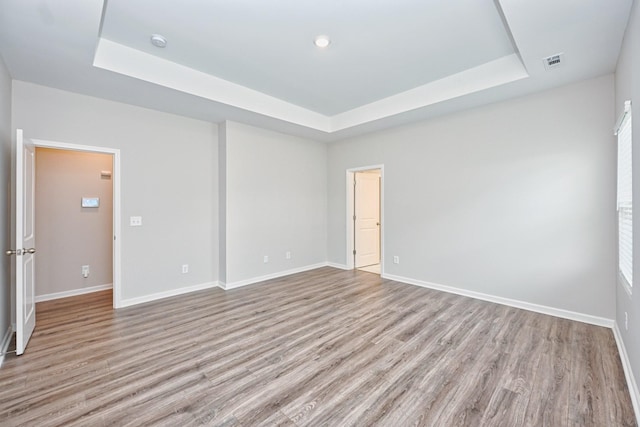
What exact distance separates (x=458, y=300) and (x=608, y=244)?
5.64 feet

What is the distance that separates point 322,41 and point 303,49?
26cm

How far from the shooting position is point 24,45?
2459mm

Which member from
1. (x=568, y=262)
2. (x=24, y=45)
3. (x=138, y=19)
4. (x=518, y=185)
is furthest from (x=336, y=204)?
(x=24, y=45)

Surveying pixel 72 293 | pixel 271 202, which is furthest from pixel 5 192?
pixel 271 202

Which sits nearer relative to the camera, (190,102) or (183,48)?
(183,48)

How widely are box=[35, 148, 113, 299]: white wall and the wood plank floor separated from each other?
680 millimetres

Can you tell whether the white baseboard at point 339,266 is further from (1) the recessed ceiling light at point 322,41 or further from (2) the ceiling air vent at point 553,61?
(2) the ceiling air vent at point 553,61

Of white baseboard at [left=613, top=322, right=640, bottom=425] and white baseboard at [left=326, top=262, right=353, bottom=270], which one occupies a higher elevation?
white baseboard at [left=326, top=262, right=353, bottom=270]

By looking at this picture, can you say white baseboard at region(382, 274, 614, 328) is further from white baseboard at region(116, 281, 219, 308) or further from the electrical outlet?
white baseboard at region(116, 281, 219, 308)

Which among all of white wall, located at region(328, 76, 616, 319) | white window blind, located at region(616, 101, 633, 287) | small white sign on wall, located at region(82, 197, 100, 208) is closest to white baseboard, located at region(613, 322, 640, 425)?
white wall, located at region(328, 76, 616, 319)

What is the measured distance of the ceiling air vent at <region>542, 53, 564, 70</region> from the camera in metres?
2.69

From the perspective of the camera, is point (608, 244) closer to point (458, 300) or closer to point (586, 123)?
point (586, 123)

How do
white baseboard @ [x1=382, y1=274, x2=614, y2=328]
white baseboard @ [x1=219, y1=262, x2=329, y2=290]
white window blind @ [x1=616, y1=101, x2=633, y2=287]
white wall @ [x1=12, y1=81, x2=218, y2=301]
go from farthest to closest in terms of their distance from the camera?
white baseboard @ [x1=219, y1=262, x2=329, y2=290] < white wall @ [x1=12, y1=81, x2=218, y2=301] < white baseboard @ [x1=382, y1=274, x2=614, y2=328] < white window blind @ [x1=616, y1=101, x2=633, y2=287]

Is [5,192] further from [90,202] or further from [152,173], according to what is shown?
[90,202]
